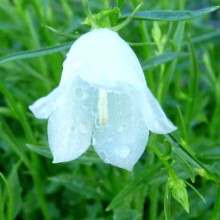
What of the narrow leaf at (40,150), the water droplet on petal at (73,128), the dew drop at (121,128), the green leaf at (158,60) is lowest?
the narrow leaf at (40,150)

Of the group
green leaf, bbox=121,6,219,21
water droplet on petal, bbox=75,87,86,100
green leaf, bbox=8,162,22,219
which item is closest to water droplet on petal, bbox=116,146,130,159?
water droplet on petal, bbox=75,87,86,100

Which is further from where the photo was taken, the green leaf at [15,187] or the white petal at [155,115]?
the green leaf at [15,187]

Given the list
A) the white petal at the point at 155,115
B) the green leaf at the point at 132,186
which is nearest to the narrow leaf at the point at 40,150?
the green leaf at the point at 132,186

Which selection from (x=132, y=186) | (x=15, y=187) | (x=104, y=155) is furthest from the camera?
(x=15, y=187)

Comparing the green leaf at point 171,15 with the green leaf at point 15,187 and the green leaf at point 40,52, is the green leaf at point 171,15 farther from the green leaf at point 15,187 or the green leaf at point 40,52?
the green leaf at point 15,187

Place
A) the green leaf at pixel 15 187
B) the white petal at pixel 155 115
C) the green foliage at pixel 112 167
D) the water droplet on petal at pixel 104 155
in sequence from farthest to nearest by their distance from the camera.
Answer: the green leaf at pixel 15 187, the green foliage at pixel 112 167, the water droplet on petal at pixel 104 155, the white petal at pixel 155 115

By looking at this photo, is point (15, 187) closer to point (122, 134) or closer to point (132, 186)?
point (132, 186)

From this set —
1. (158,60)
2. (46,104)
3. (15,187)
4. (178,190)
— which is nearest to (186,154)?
(178,190)
